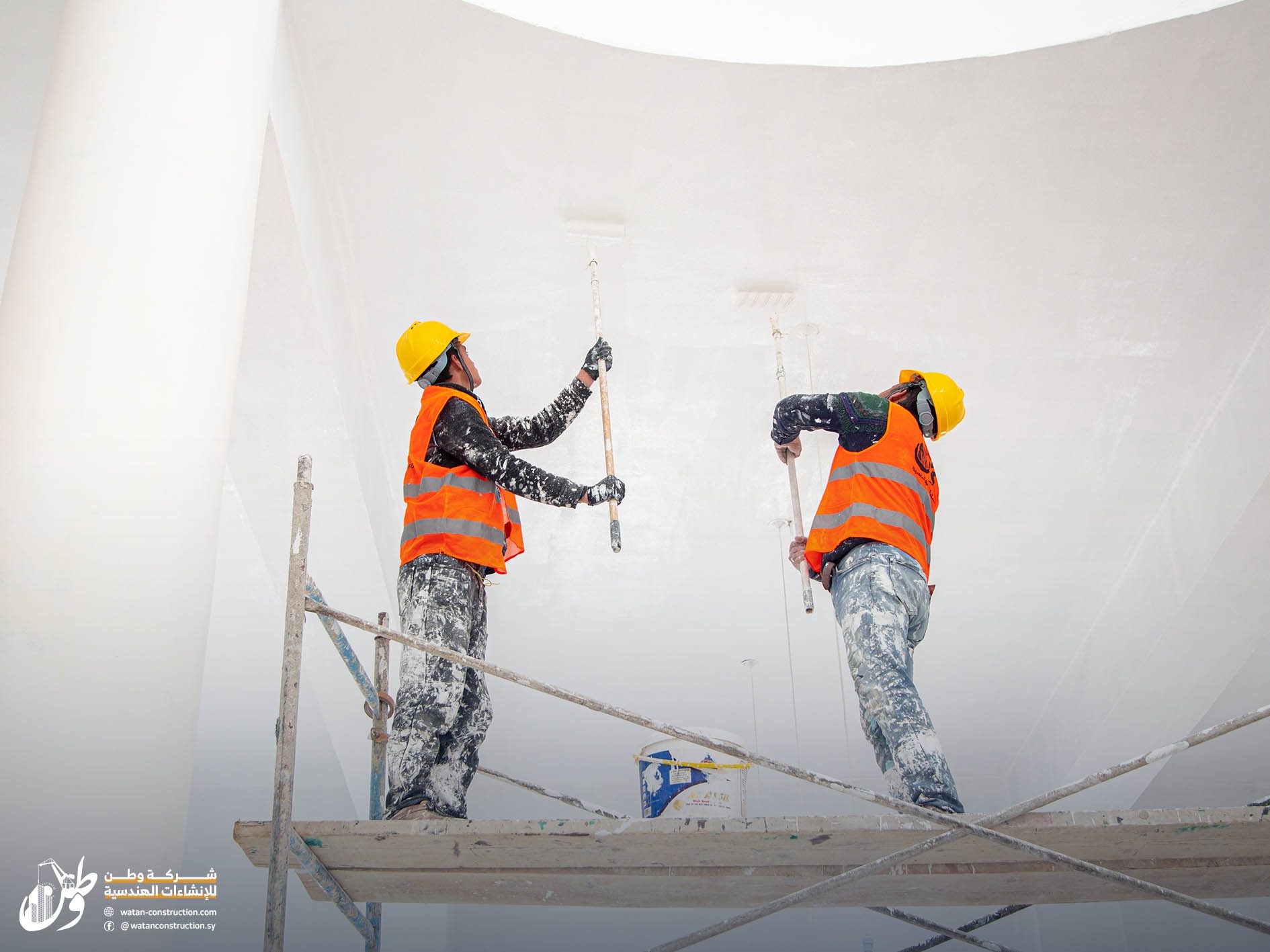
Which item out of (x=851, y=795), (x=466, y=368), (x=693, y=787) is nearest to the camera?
(x=851, y=795)

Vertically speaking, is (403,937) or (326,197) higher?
(326,197)

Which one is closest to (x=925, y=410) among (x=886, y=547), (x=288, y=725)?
(x=886, y=547)

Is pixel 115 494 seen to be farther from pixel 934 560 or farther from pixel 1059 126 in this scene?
pixel 934 560

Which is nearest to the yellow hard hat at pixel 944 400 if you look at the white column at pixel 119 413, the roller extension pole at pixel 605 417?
the roller extension pole at pixel 605 417

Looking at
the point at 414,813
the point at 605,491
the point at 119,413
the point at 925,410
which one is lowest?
the point at 414,813

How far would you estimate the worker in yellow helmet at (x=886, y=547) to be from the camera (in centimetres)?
308

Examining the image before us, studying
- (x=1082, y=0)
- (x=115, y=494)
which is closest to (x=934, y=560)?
(x=1082, y=0)

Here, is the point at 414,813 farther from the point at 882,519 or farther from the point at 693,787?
the point at 882,519

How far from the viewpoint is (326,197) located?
473cm

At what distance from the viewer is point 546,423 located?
4.04 m

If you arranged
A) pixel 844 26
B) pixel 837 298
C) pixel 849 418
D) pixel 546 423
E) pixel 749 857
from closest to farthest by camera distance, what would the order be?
pixel 749 857, pixel 849 418, pixel 546 423, pixel 844 26, pixel 837 298

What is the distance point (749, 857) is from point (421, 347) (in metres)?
1.88

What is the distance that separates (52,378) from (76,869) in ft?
3.52

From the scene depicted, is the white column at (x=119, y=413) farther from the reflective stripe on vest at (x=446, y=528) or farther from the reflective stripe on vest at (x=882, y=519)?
the reflective stripe on vest at (x=882, y=519)
